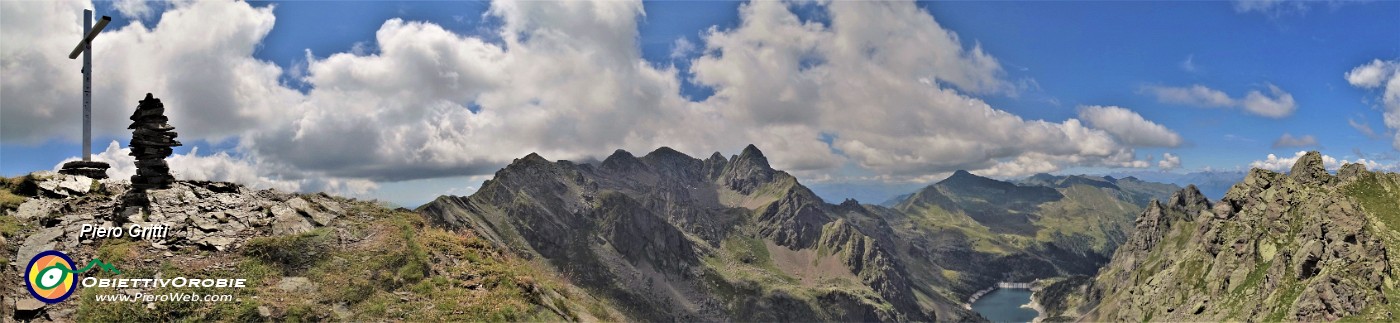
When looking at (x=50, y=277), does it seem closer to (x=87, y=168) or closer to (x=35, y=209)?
(x=35, y=209)

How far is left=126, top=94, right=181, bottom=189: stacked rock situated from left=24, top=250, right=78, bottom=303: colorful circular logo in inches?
426

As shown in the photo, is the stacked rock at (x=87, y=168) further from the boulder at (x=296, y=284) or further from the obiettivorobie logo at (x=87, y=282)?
the boulder at (x=296, y=284)

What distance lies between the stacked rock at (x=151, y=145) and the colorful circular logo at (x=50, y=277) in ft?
35.5

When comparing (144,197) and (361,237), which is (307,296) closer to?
(361,237)

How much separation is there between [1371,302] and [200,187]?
168 meters

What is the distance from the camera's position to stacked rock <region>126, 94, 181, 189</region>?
1326 inches

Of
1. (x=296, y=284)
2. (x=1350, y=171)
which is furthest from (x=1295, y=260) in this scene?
(x=296, y=284)

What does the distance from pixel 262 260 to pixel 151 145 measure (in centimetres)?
1494

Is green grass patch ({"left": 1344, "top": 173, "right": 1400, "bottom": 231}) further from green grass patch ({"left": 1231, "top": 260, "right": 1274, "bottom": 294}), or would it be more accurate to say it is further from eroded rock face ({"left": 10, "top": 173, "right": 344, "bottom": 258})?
eroded rock face ({"left": 10, "top": 173, "right": 344, "bottom": 258})

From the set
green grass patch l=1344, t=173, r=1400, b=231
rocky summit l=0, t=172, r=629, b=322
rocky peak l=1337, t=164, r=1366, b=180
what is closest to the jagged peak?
rocky peak l=1337, t=164, r=1366, b=180

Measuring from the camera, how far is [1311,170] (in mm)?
178125

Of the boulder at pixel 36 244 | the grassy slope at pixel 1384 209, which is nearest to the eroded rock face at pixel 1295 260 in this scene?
the grassy slope at pixel 1384 209

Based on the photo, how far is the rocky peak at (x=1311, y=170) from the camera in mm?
171625

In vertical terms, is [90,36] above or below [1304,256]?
above
